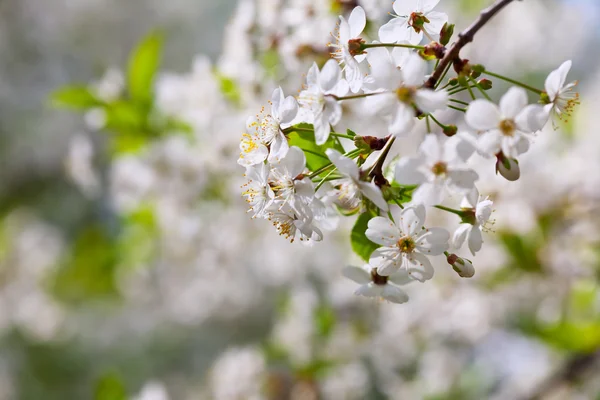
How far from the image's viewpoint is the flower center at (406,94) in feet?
1.46

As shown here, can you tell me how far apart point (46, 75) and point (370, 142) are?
132 inches

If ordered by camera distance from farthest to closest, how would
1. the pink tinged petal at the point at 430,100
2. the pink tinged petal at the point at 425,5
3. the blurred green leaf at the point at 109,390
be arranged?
the blurred green leaf at the point at 109,390 → the pink tinged petal at the point at 425,5 → the pink tinged petal at the point at 430,100

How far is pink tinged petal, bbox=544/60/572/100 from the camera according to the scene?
18.8 inches

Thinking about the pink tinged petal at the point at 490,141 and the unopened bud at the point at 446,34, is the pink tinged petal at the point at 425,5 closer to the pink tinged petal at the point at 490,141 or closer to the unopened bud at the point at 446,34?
the unopened bud at the point at 446,34

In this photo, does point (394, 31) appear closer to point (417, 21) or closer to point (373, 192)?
point (417, 21)

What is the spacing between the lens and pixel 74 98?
1.18 metres

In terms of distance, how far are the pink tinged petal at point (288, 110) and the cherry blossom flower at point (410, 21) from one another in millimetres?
119

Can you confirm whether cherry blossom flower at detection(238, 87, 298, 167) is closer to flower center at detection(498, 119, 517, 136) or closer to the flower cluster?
the flower cluster

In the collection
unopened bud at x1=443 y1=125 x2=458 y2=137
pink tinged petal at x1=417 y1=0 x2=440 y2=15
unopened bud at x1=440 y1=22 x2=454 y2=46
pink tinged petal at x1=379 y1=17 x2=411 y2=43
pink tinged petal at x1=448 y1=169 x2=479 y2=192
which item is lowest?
pink tinged petal at x1=448 y1=169 x2=479 y2=192

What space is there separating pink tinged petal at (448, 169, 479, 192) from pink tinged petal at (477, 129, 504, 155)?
2 centimetres

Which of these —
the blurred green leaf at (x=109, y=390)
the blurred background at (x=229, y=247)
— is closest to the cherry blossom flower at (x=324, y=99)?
the blurred background at (x=229, y=247)

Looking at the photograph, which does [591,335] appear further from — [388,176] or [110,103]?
[110,103]

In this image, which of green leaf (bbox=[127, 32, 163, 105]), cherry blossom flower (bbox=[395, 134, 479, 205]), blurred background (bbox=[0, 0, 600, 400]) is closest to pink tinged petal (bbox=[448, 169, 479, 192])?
cherry blossom flower (bbox=[395, 134, 479, 205])

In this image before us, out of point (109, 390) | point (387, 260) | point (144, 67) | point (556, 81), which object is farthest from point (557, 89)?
point (109, 390)
